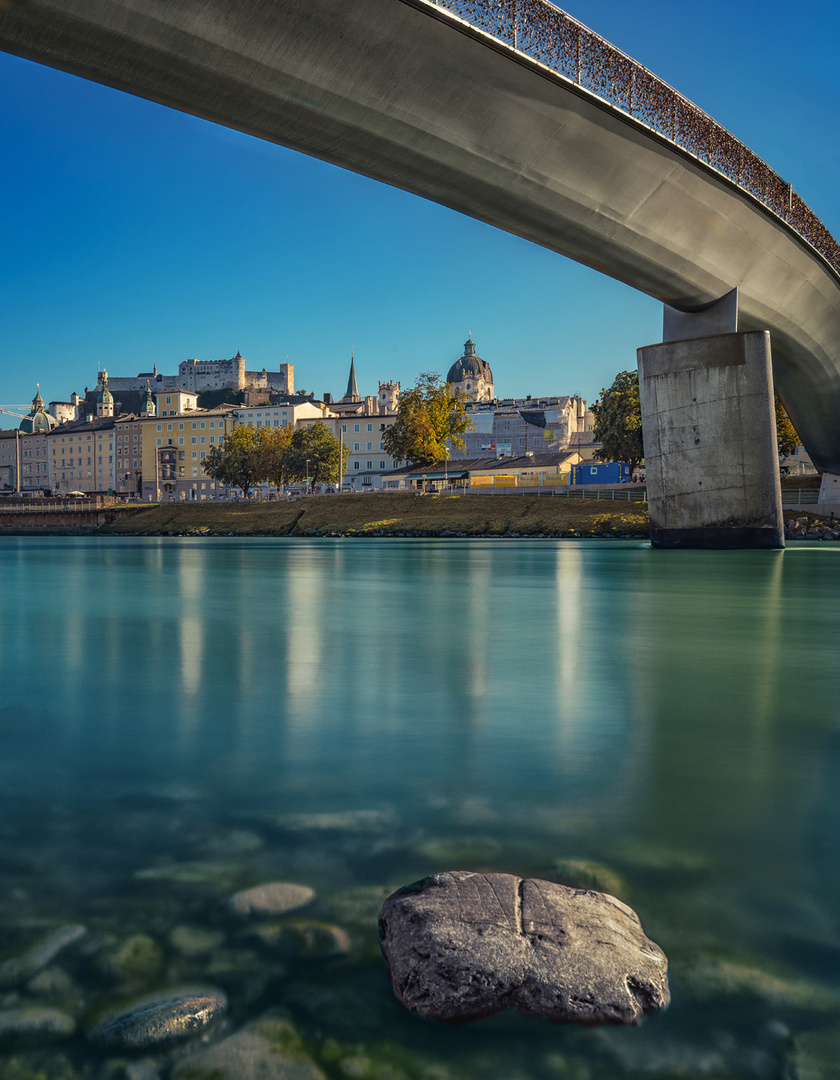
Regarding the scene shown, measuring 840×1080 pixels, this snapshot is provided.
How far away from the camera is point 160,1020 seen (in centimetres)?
220

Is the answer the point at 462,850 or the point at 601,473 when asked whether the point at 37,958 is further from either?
the point at 601,473

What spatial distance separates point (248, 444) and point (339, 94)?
90767 millimetres

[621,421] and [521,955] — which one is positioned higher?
[621,421]

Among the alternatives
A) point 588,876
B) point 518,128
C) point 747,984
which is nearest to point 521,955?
point 747,984

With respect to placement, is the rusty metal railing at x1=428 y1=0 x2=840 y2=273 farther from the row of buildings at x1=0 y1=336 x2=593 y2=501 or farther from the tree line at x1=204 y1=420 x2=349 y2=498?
the row of buildings at x1=0 y1=336 x2=593 y2=501

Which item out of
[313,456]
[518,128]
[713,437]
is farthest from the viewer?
[313,456]

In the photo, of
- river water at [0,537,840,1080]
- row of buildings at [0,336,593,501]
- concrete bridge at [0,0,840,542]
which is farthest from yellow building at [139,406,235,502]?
river water at [0,537,840,1080]

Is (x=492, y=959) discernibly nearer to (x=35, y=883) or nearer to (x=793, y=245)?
(x=35, y=883)

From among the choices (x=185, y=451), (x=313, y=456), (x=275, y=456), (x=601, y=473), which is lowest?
(x=601, y=473)

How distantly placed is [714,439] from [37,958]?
32055 mm

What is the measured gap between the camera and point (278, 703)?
6.45 m

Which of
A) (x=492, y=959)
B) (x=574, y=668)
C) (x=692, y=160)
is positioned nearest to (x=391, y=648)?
(x=574, y=668)

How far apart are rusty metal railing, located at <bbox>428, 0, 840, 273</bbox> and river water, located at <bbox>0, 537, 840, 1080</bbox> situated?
720 inches

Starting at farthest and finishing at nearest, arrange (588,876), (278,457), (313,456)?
(278,457), (313,456), (588,876)
